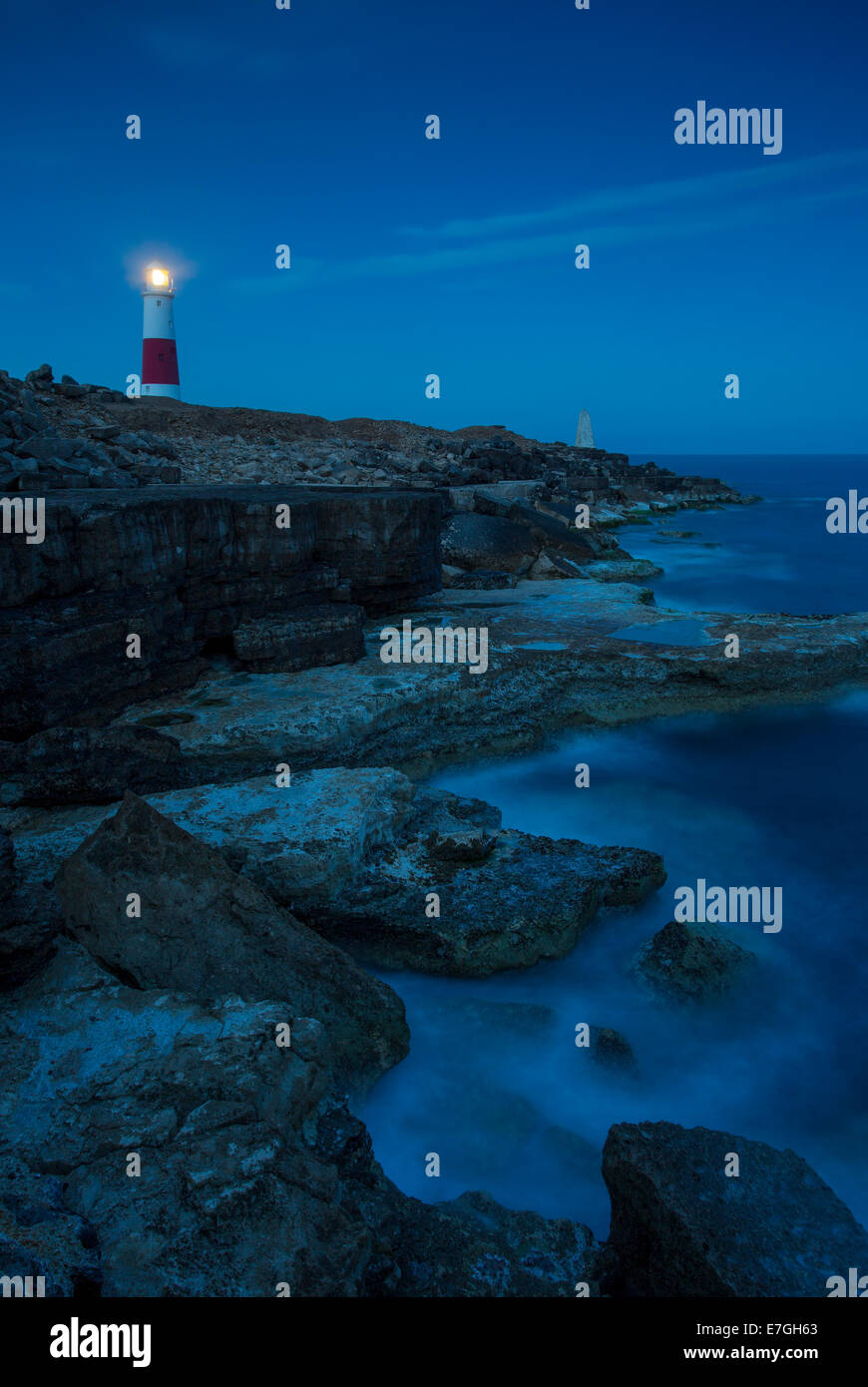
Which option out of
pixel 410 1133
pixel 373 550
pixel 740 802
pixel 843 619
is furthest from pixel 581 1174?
pixel 843 619

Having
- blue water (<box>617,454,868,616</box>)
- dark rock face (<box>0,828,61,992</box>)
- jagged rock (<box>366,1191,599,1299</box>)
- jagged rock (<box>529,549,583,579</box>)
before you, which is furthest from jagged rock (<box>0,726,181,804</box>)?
blue water (<box>617,454,868,616</box>)

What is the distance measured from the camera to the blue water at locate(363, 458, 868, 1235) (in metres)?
5.09

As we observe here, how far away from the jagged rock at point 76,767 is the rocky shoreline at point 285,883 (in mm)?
23

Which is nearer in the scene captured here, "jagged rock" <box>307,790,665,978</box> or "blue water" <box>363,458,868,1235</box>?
"blue water" <box>363,458,868,1235</box>

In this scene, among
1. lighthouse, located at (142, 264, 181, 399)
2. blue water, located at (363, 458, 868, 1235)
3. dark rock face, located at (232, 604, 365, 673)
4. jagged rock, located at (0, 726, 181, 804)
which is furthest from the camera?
lighthouse, located at (142, 264, 181, 399)

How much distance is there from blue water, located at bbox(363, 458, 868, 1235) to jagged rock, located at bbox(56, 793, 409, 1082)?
0.53 metres

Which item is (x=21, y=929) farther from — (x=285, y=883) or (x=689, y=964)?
(x=689, y=964)

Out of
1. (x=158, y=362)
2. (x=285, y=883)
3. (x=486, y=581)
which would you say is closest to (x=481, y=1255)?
(x=285, y=883)

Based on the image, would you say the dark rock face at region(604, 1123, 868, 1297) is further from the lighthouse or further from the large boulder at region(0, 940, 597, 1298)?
the lighthouse

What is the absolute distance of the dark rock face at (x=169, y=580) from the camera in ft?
25.7

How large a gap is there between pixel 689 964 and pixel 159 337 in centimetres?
4025

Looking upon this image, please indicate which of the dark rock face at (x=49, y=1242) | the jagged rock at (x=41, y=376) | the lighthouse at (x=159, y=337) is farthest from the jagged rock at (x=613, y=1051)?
the lighthouse at (x=159, y=337)

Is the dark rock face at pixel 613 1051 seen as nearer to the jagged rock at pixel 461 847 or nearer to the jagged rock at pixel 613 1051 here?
the jagged rock at pixel 613 1051

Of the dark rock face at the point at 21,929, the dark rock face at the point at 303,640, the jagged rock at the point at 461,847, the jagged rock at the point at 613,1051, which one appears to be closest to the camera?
the dark rock face at the point at 21,929
